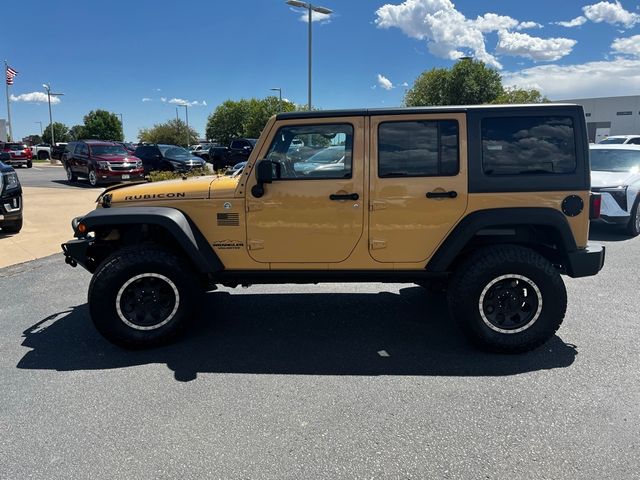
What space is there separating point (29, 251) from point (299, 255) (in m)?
5.48

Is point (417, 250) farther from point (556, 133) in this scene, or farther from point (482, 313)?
point (556, 133)

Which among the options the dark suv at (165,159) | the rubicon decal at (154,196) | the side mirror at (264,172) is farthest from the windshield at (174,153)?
the side mirror at (264,172)

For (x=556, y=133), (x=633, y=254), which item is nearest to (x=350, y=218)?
(x=556, y=133)

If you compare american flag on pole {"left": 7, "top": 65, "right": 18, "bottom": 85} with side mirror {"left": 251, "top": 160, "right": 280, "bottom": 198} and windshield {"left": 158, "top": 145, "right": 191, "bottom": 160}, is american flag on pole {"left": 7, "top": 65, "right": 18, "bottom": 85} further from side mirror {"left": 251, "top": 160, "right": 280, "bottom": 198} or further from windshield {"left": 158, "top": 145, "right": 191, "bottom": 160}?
side mirror {"left": 251, "top": 160, "right": 280, "bottom": 198}

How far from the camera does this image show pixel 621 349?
150 inches

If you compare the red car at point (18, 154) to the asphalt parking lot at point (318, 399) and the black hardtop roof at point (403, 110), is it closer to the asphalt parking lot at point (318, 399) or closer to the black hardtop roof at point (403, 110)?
the asphalt parking lot at point (318, 399)

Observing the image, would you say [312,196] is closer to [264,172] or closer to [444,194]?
[264,172]

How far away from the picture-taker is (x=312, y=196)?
3.71m

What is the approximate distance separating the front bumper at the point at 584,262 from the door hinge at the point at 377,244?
149 cm

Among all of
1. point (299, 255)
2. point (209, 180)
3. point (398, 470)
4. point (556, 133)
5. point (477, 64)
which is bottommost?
point (398, 470)

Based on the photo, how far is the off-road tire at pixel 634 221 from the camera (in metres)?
8.26

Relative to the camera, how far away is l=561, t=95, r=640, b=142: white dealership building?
69188 millimetres

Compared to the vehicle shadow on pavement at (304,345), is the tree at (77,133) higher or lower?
higher

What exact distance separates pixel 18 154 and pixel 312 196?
33.1 m
